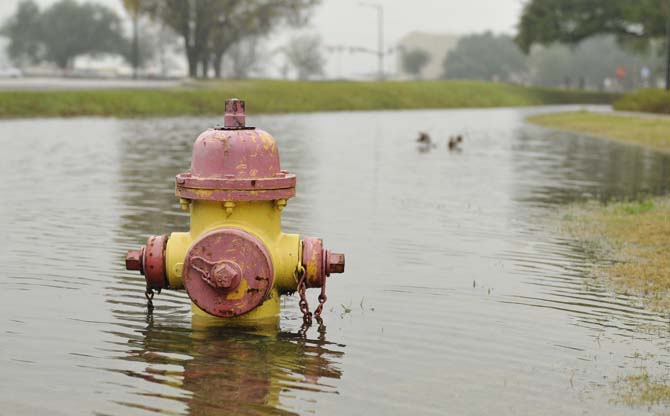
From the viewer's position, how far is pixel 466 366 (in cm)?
590

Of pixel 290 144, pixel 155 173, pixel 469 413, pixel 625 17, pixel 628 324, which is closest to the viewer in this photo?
pixel 469 413

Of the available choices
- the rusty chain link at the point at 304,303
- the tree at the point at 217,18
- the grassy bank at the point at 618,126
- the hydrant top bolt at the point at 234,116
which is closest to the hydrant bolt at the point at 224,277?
the rusty chain link at the point at 304,303

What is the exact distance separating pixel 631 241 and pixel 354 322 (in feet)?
14.5

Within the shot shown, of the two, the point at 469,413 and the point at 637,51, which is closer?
the point at 469,413

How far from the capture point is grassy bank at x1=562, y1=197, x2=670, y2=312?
8250 mm

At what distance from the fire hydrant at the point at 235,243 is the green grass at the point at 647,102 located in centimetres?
3984

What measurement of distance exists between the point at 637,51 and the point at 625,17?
3.05 m

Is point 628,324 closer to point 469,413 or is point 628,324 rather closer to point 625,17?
point 469,413

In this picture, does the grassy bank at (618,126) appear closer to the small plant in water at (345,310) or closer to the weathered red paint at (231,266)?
the small plant in water at (345,310)

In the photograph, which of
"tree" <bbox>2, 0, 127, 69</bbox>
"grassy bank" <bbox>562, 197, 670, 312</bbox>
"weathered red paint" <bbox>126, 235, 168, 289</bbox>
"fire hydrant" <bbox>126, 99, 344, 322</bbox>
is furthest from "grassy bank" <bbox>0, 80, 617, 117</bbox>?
"tree" <bbox>2, 0, 127, 69</bbox>

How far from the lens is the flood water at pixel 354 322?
5.32 meters

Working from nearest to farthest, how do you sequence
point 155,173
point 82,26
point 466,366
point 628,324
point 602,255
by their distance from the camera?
point 466,366 → point 628,324 → point 602,255 → point 155,173 → point 82,26

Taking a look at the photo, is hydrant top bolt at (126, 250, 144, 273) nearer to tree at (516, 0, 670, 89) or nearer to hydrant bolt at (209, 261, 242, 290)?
hydrant bolt at (209, 261, 242, 290)

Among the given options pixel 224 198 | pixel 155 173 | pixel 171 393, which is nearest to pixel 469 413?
pixel 171 393
